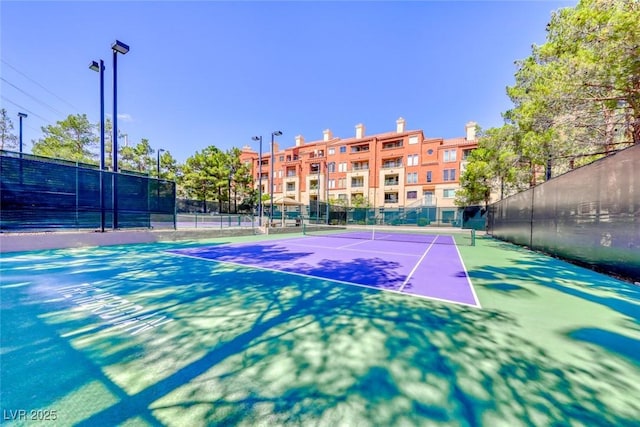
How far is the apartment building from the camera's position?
3572cm

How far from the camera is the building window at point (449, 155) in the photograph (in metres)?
35.2

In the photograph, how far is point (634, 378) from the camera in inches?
96.0

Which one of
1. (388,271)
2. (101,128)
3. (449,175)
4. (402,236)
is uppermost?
(449,175)

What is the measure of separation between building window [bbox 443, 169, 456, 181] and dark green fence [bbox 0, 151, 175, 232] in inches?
1422

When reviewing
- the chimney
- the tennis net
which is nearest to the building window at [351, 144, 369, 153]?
the chimney

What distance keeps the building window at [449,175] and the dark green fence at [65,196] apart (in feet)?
118

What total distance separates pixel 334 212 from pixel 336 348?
2841 centimetres

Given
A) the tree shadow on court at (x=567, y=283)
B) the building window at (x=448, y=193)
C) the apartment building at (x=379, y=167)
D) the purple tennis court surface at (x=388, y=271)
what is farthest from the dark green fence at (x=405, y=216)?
the tree shadow on court at (x=567, y=283)

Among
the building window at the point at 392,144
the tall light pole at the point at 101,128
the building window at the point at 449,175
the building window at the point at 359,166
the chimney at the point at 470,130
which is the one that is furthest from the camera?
the building window at the point at 359,166

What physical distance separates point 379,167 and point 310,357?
40.2m

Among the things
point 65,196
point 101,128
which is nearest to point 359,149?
point 101,128

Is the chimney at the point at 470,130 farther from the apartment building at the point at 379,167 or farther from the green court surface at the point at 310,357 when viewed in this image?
the green court surface at the point at 310,357

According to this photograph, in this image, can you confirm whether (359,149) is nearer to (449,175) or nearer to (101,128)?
(449,175)

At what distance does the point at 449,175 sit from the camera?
35.3 meters
